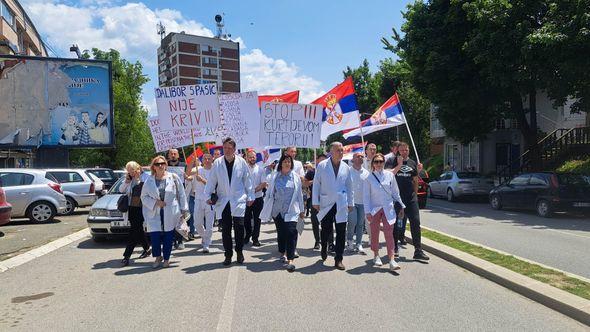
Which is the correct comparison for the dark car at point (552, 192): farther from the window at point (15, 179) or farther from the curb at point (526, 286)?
the window at point (15, 179)

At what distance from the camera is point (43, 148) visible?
75.4 ft

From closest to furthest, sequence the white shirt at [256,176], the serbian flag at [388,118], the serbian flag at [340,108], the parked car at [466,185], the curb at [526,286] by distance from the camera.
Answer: the curb at [526,286], the white shirt at [256,176], the serbian flag at [388,118], the serbian flag at [340,108], the parked car at [466,185]

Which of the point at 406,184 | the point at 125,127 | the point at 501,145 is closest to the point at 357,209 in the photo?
the point at 406,184

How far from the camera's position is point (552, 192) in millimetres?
14109

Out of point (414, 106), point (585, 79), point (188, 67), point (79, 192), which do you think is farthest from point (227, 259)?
point (188, 67)

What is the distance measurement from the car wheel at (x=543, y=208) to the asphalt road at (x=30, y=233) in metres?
13.2


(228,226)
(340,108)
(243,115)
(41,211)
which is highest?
(340,108)

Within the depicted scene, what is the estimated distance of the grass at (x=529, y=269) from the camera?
18.3 ft

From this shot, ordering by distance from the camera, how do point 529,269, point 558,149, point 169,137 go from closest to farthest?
1. point 529,269
2. point 169,137
3. point 558,149

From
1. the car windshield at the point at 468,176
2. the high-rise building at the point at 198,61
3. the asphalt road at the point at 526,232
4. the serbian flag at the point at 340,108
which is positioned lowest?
the asphalt road at the point at 526,232

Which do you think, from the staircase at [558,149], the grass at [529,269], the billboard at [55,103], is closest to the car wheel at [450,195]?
the staircase at [558,149]

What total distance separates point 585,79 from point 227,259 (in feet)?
46.4

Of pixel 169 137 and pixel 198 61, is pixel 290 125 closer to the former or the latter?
pixel 169 137

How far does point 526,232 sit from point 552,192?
363 cm
